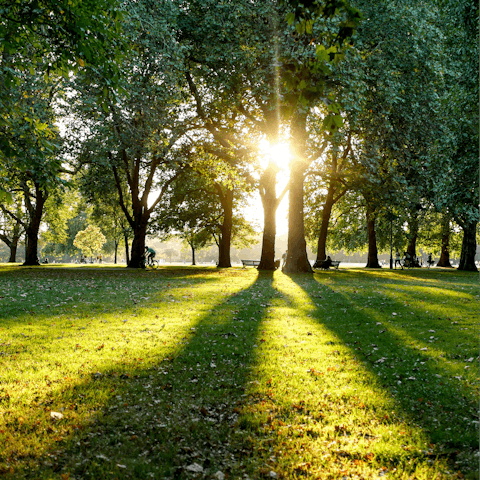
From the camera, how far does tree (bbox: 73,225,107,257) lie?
74.6m

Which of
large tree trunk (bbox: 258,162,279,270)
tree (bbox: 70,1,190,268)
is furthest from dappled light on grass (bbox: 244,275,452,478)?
large tree trunk (bbox: 258,162,279,270)

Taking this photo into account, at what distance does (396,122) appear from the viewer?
21.5 meters

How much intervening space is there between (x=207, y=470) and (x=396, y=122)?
21609 millimetres

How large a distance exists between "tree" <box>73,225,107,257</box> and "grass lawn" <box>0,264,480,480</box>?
68.0m

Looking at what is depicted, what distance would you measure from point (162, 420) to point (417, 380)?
413cm

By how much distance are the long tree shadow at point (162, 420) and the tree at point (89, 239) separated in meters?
72.4

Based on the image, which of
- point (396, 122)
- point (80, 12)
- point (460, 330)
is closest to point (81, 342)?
point (80, 12)

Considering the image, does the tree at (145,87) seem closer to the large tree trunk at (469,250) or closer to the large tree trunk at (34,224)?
the large tree trunk at (34,224)

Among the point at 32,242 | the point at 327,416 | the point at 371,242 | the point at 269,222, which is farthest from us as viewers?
the point at 371,242

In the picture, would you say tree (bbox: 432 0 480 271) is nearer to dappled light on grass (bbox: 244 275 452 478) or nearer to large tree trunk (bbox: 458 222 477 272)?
dappled light on grass (bbox: 244 275 452 478)

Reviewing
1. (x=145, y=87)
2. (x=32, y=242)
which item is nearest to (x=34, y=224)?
(x=32, y=242)

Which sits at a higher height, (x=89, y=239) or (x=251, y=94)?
(x=251, y=94)

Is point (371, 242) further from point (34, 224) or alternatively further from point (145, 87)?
point (34, 224)

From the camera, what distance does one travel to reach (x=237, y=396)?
18.8ft
